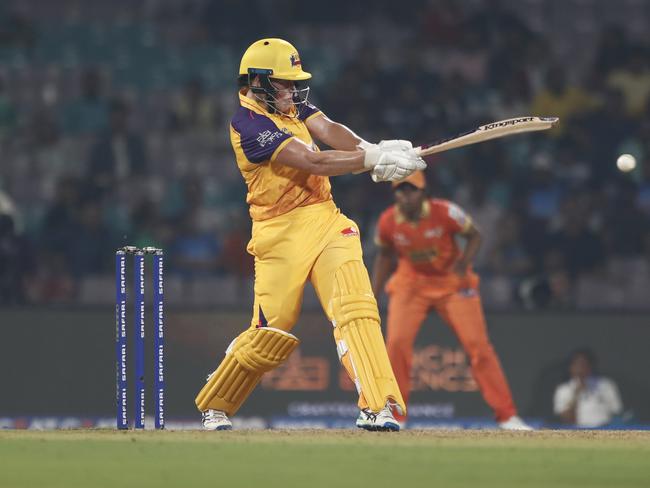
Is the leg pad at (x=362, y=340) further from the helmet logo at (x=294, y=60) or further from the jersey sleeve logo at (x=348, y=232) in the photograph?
the helmet logo at (x=294, y=60)

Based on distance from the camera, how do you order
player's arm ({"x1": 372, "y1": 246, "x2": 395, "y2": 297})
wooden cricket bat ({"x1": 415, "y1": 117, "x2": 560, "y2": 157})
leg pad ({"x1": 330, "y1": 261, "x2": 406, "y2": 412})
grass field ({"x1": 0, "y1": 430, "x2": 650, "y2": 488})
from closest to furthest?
grass field ({"x1": 0, "y1": 430, "x2": 650, "y2": 488}), leg pad ({"x1": 330, "y1": 261, "x2": 406, "y2": 412}), wooden cricket bat ({"x1": 415, "y1": 117, "x2": 560, "y2": 157}), player's arm ({"x1": 372, "y1": 246, "x2": 395, "y2": 297})

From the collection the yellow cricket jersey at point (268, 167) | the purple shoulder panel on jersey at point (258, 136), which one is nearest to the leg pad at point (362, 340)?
the yellow cricket jersey at point (268, 167)

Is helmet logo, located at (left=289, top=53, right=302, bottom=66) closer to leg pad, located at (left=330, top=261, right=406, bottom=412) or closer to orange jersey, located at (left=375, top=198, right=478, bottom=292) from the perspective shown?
leg pad, located at (left=330, top=261, right=406, bottom=412)

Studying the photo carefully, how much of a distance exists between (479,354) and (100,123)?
18.7 feet

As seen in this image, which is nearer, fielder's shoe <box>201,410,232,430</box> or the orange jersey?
fielder's shoe <box>201,410,232,430</box>

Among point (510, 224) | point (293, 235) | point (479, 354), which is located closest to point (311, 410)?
point (479, 354)

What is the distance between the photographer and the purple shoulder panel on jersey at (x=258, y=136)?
7121 millimetres

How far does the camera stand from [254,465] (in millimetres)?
5895

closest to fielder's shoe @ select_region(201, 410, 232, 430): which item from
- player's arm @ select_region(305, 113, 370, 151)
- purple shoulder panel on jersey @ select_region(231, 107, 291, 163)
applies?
purple shoulder panel on jersey @ select_region(231, 107, 291, 163)

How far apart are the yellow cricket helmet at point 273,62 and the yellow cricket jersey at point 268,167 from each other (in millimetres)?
161

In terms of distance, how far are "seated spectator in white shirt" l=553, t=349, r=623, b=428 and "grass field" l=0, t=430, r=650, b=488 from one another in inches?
151

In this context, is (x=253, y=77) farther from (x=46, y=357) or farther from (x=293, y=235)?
(x=46, y=357)

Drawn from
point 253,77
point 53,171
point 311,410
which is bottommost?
point 311,410

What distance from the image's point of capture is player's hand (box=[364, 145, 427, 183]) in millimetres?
7031
